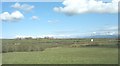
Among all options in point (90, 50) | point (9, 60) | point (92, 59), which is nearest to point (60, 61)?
point (92, 59)

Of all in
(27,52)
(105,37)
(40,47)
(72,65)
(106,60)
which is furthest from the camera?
(105,37)

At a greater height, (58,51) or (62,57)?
(58,51)

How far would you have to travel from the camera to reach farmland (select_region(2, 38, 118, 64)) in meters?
12.5

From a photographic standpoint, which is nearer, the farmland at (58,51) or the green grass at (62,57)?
the green grass at (62,57)

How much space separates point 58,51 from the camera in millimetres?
15430

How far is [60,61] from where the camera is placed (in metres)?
12.3

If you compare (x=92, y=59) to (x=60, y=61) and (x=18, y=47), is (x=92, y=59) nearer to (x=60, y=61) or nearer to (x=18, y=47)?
(x=60, y=61)

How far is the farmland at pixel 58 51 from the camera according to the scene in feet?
41.0

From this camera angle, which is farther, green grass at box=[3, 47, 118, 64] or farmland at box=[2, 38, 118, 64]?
farmland at box=[2, 38, 118, 64]

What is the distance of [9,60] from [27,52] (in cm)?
202

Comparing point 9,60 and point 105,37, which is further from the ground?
point 105,37

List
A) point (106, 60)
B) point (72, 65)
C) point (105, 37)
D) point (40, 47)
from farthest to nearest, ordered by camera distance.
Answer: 1. point (105, 37)
2. point (40, 47)
3. point (106, 60)
4. point (72, 65)

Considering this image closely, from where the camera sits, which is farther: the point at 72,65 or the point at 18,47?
the point at 18,47

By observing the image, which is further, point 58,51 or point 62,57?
point 58,51
